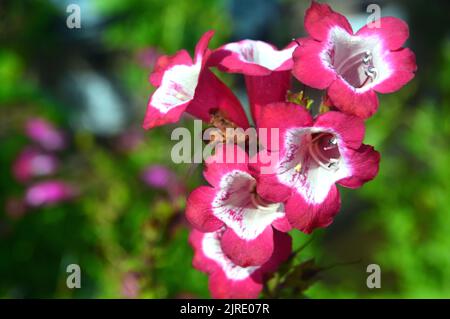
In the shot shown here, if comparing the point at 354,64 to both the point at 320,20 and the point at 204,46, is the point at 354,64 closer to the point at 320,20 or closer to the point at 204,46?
the point at 320,20

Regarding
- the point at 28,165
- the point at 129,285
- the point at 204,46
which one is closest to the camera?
the point at 204,46

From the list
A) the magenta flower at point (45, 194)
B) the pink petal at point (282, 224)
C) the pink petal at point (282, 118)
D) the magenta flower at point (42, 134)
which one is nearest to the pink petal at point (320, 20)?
the pink petal at point (282, 118)

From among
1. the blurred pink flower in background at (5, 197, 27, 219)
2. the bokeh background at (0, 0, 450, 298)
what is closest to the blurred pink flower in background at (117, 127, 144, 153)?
the bokeh background at (0, 0, 450, 298)

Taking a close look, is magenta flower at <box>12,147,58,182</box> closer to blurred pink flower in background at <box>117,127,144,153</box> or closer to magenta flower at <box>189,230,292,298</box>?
blurred pink flower in background at <box>117,127,144,153</box>

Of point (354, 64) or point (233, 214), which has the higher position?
point (354, 64)

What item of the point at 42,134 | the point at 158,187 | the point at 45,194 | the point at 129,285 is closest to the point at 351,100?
the point at 129,285

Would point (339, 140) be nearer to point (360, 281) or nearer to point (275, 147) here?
point (275, 147)

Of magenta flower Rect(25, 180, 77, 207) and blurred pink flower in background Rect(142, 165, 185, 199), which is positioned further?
magenta flower Rect(25, 180, 77, 207)

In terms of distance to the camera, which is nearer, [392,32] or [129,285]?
[392,32]
